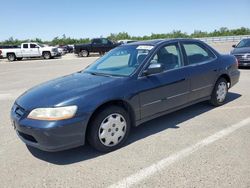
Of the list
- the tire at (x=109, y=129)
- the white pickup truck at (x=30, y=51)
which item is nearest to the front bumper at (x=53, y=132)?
the tire at (x=109, y=129)

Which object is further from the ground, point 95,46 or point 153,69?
point 95,46

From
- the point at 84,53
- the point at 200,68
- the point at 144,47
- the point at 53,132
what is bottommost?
the point at 53,132

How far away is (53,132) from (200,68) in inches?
127

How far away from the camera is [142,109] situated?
4.31 meters

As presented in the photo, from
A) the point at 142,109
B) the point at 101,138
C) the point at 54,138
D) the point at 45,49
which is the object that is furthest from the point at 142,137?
the point at 45,49

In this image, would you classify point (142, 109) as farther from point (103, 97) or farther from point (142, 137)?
point (103, 97)

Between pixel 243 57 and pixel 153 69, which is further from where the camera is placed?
pixel 243 57

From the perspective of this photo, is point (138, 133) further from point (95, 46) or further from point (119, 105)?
point (95, 46)

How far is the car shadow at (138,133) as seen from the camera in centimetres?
389

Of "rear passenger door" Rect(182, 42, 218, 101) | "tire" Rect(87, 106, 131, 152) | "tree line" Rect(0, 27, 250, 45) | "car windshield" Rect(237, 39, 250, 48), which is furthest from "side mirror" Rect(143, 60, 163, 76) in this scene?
"tree line" Rect(0, 27, 250, 45)

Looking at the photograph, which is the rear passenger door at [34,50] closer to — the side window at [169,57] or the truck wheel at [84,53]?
the truck wheel at [84,53]

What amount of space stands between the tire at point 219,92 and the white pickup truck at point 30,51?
A: 23327 millimetres

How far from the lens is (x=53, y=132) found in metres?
3.44

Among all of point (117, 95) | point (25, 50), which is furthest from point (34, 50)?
point (117, 95)
